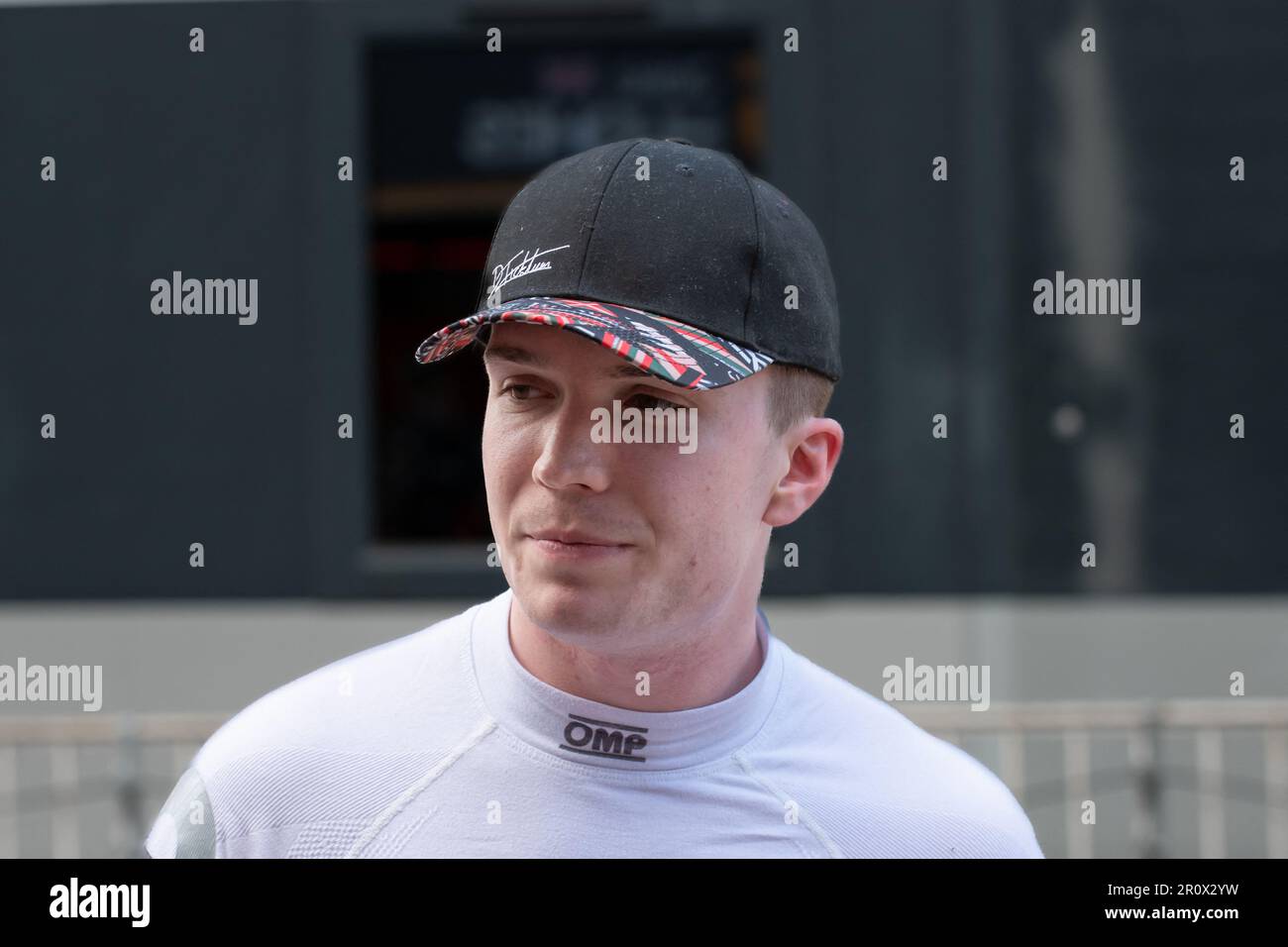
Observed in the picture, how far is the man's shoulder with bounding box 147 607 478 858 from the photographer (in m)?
1.84

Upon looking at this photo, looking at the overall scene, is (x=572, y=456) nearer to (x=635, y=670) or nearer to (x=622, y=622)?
(x=622, y=622)

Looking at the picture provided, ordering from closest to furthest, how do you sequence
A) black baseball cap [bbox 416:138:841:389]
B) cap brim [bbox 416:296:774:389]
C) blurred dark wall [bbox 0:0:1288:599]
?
1. cap brim [bbox 416:296:774:389]
2. black baseball cap [bbox 416:138:841:389]
3. blurred dark wall [bbox 0:0:1288:599]

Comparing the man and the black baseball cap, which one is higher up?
the black baseball cap

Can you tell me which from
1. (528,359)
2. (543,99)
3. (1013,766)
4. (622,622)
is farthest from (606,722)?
(543,99)

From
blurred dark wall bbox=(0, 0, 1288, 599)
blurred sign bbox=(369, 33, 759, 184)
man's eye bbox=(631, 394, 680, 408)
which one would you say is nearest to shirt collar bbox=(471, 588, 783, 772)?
man's eye bbox=(631, 394, 680, 408)

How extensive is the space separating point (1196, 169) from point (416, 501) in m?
4.05

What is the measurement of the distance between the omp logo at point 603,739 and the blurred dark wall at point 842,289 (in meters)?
4.54

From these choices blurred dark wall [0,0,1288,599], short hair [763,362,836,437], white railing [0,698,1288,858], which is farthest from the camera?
blurred dark wall [0,0,1288,599]

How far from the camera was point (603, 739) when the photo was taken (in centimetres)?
182

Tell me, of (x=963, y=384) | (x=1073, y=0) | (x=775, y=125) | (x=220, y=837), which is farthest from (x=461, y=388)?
(x=220, y=837)

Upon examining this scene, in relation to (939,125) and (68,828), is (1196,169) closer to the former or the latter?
(939,125)

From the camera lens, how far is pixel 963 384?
6359 millimetres

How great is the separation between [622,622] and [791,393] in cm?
43
